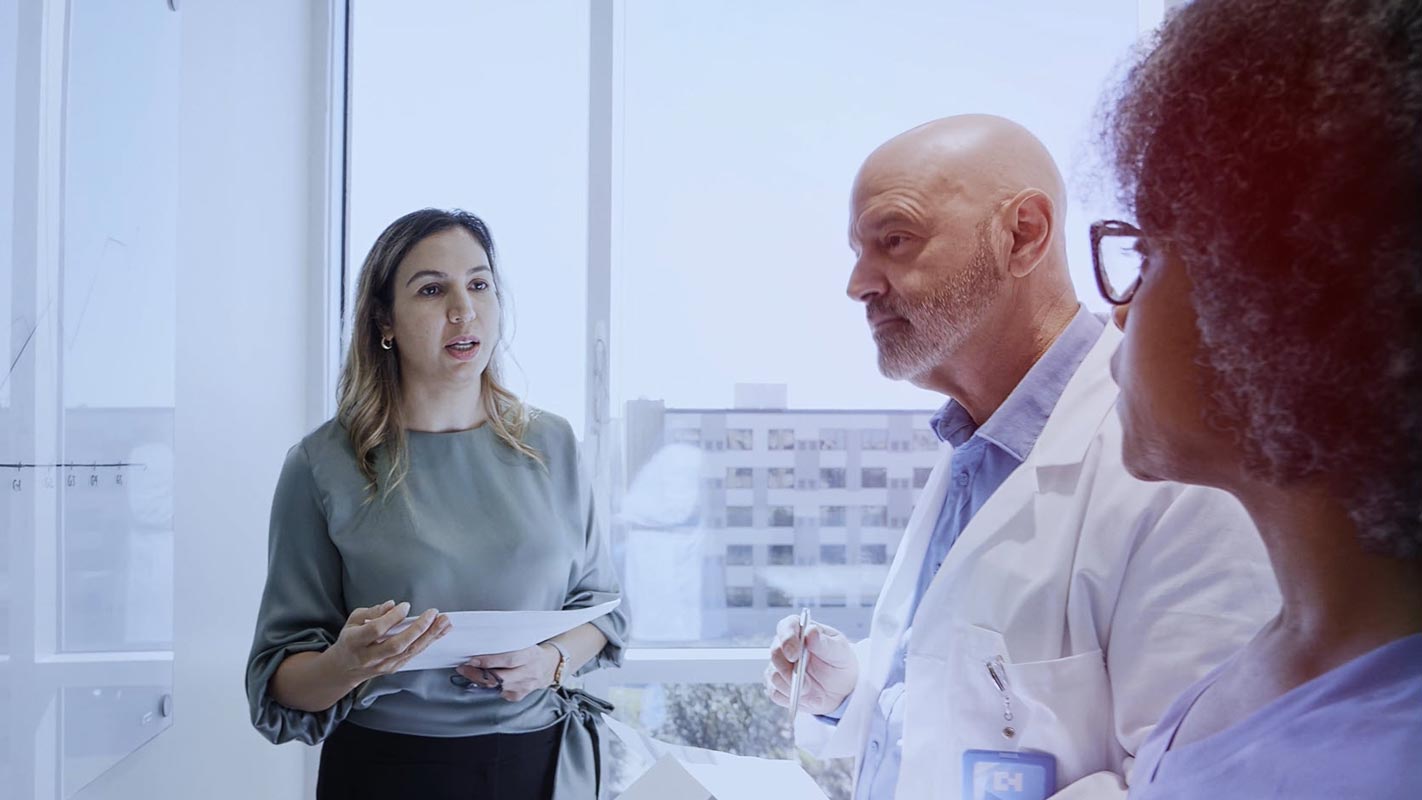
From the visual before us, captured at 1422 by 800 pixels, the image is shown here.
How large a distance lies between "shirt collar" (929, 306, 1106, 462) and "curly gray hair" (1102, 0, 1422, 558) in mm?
828

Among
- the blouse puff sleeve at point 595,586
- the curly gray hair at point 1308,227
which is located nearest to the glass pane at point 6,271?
the blouse puff sleeve at point 595,586

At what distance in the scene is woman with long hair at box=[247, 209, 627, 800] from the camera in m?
1.44

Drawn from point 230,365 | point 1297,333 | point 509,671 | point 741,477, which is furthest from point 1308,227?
point 741,477

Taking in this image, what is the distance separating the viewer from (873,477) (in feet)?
8.07

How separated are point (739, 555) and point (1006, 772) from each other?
1.63 metres

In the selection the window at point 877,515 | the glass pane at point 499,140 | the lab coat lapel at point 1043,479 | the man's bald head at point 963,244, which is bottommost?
the window at point 877,515

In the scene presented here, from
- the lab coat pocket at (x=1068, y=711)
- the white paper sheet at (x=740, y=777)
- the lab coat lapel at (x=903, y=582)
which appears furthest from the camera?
the lab coat lapel at (x=903, y=582)

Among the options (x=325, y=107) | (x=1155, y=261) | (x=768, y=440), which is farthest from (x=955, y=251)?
(x=325, y=107)

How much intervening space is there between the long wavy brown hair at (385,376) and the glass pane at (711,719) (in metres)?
1.03

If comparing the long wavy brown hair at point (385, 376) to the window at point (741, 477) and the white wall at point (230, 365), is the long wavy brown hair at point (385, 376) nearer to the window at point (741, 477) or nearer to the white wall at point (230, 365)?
the white wall at point (230, 365)

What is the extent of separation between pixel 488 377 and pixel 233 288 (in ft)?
1.84

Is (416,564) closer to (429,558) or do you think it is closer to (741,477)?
(429,558)

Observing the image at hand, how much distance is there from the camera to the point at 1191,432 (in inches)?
14.0

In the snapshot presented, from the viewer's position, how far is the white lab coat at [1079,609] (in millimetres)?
781
